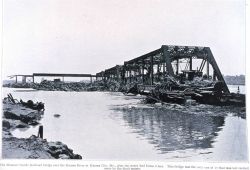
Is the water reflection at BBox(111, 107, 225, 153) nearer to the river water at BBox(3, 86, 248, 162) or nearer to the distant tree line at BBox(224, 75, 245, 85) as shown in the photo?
the river water at BBox(3, 86, 248, 162)

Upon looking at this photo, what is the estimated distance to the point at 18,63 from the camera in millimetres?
6676

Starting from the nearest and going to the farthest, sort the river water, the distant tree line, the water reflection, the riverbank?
the riverbank, the river water, the water reflection, the distant tree line

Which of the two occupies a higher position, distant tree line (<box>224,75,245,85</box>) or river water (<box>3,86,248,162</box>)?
distant tree line (<box>224,75,245,85</box>)

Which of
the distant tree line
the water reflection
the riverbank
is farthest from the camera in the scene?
the distant tree line

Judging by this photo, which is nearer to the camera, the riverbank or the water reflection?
the riverbank

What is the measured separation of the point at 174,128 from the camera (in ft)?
22.7

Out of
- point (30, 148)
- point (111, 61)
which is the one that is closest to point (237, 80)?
point (111, 61)

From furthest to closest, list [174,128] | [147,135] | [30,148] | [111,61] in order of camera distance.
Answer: [111,61] < [174,128] < [147,135] < [30,148]

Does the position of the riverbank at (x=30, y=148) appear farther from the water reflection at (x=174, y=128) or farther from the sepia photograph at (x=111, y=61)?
the water reflection at (x=174, y=128)

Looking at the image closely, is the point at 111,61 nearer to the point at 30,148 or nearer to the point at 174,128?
the point at 174,128

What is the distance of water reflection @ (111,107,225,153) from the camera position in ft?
19.2

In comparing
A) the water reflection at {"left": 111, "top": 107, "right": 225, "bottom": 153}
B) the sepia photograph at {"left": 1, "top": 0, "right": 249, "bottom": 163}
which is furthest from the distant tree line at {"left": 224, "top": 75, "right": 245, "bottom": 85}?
the water reflection at {"left": 111, "top": 107, "right": 225, "bottom": 153}

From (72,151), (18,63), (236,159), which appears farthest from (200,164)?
(18,63)

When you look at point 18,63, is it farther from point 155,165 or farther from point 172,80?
point 172,80
